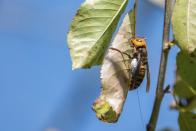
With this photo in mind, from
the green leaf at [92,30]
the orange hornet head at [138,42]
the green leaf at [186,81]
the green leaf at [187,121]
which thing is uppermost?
the green leaf at [92,30]

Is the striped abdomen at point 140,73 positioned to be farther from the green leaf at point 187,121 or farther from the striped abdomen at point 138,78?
the green leaf at point 187,121

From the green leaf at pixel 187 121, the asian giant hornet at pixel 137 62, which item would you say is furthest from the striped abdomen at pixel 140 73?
the green leaf at pixel 187 121

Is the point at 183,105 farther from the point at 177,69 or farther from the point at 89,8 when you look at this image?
the point at 89,8

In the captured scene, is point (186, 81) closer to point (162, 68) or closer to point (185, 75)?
point (185, 75)

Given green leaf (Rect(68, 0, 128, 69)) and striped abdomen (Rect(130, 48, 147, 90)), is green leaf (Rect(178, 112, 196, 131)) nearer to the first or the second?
striped abdomen (Rect(130, 48, 147, 90))

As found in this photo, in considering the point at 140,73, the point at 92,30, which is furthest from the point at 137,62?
the point at 92,30

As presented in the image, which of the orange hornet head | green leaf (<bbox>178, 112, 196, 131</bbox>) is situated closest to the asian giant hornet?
the orange hornet head
